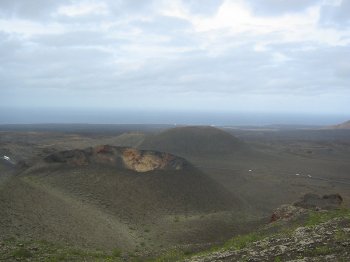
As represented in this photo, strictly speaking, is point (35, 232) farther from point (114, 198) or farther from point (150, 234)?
point (114, 198)

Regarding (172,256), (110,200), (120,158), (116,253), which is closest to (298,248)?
(172,256)

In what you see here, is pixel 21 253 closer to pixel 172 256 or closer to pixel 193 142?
pixel 172 256

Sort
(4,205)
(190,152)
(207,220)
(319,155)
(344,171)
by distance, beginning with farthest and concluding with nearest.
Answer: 1. (319,155)
2. (190,152)
3. (344,171)
4. (207,220)
5. (4,205)

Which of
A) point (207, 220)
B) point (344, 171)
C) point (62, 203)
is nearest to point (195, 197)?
point (207, 220)

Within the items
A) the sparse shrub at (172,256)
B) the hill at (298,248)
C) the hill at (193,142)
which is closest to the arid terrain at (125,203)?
the sparse shrub at (172,256)

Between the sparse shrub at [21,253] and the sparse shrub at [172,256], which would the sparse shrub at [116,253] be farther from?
the sparse shrub at [21,253]
